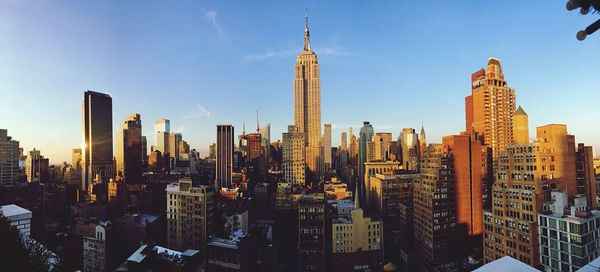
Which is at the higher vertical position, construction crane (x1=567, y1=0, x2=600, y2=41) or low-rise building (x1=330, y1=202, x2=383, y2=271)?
construction crane (x1=567, y1=0, x2=600, y2=41)

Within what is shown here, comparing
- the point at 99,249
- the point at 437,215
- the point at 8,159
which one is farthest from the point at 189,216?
the point at 8,159

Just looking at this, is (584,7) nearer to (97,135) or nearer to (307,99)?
(97,135)

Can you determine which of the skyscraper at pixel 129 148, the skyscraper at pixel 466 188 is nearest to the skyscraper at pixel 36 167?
the skyscraper at pixel 129 148

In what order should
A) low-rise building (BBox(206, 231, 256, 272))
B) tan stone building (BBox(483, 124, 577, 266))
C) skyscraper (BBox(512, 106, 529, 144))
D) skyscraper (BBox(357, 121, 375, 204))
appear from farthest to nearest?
skyscraper (BBox(357, 121, 375, 204)) < skyscraper (BBox(512, 106, 529, 144)) < low-rise building (BBox(206, 231, 256, 272)) < tan stone building (BBox(483, 124, 577, 266))

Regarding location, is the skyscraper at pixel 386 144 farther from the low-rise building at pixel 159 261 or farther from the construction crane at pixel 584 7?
the construction crane at pixel 584 7

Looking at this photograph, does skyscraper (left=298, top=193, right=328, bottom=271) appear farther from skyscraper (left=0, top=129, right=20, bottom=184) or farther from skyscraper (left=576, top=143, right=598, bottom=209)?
skyscraper (left=0, top=129, right=20, bottom=184)

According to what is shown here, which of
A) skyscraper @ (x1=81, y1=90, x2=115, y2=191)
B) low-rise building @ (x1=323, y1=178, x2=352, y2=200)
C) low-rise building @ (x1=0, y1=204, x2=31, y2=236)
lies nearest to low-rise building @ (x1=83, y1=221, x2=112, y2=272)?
low-rise building @ (x1=0, y1=204, x2=31, y2=236)

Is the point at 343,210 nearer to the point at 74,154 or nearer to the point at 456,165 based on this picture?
the point at 456,165
